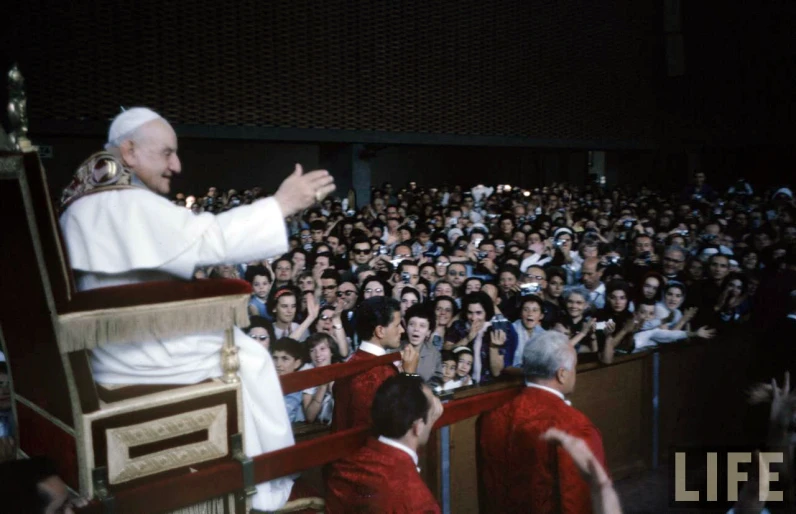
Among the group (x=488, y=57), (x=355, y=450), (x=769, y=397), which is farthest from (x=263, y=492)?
(x=488, y=57)

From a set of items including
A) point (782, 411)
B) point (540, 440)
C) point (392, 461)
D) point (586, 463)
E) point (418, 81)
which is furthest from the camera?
point (418, 81)

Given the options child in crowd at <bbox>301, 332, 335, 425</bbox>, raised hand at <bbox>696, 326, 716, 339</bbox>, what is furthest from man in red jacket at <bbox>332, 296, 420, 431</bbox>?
raised hand at <bbox>696, 326, 716, 339</bbox>

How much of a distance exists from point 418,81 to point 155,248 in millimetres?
13719

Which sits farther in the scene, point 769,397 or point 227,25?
point 227,25

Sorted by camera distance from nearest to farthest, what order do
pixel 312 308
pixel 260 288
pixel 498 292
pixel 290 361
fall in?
1. pixel 290 361
2. pixel 312 308
3. pixel 260 288
4. pixel 498 292

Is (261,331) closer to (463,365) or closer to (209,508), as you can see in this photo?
(463,365)

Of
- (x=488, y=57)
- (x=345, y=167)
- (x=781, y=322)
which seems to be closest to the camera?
(x=781, y=322)

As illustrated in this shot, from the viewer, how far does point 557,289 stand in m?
6.09

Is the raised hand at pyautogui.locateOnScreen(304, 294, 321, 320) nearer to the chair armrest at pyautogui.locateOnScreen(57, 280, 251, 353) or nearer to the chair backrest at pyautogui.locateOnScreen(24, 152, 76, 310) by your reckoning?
the chair armrest at pyautogui.locateOnScreen(57, 280, 251, 353)

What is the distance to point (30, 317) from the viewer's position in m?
2.05

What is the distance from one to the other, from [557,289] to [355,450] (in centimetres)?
389

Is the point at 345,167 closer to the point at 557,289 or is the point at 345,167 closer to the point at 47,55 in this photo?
the point at 47,55

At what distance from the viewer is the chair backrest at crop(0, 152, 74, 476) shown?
188cm

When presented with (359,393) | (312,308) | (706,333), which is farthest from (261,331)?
(706,333)
